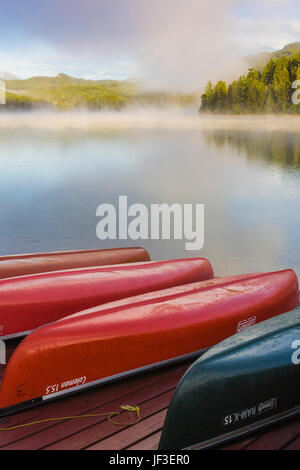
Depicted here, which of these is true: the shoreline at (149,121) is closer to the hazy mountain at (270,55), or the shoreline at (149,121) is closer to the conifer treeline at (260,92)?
the conifer treeline at (260,92)

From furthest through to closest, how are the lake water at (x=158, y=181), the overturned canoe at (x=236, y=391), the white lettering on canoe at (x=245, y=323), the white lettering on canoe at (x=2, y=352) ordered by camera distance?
1. the lake water at (x=158, y=181)
2. the white lettering on canoe at (x=245, y=323)
3. the white lettering on canoe at (x=2, y=352)
4. the overturned canoe at (x=236, y=391)

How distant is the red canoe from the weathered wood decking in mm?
821

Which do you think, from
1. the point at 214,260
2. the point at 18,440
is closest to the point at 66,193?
the point at 214,260

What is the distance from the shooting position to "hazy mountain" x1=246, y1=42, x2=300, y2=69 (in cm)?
2239

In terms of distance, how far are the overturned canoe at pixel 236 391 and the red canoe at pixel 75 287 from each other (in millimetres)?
1298

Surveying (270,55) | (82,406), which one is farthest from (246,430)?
(270,55)

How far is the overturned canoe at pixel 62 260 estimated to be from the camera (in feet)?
13.5

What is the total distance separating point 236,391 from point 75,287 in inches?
63.4

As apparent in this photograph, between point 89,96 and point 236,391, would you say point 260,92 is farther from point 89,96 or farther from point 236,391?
point 236,391

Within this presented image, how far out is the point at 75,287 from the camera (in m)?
3.72

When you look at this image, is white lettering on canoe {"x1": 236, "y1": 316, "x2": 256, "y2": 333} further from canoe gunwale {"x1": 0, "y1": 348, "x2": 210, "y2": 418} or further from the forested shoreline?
the forested shoreline

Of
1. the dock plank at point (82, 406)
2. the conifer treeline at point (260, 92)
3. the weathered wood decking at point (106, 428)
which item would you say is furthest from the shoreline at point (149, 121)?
the weathered wood decking at point (106, 428)

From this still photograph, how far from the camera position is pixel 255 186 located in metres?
18.6

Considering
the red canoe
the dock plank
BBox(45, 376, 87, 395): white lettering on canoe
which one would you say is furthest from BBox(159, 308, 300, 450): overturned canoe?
the red canoe
